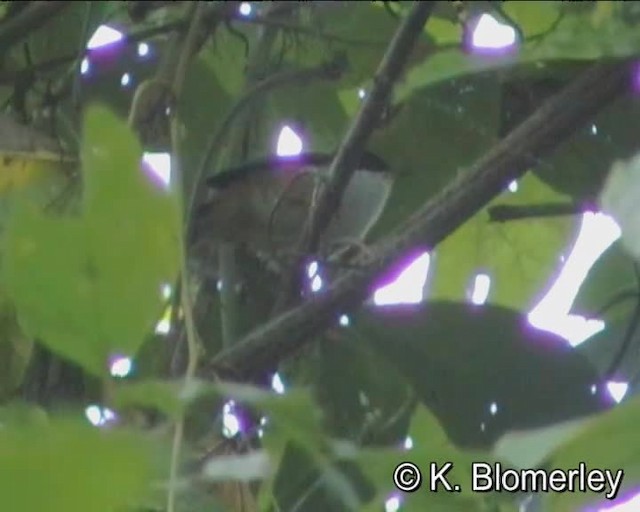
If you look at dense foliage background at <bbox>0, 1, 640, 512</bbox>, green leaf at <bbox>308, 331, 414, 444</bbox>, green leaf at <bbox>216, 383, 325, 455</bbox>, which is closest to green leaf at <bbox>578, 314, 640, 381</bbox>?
dense foliage background at <bbox>0, 1, 640, 512</bbox>

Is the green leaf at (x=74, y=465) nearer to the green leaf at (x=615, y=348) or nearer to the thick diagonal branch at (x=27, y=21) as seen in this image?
the thick diagonal branch at (x=27, y=21)

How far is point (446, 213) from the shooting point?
20.5 inches

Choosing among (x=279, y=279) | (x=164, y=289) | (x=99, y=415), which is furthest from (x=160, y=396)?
(x=279, y=279)

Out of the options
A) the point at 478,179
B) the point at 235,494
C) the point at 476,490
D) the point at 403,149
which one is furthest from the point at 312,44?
the point at 476,490

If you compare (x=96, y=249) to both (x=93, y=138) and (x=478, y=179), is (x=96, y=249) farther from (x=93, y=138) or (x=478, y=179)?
(x=478, y=179)

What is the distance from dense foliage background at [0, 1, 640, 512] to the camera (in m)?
0.26

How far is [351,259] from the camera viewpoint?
0.56 meters

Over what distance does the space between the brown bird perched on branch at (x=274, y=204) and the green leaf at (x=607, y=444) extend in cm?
38

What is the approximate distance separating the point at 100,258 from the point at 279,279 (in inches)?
15.1

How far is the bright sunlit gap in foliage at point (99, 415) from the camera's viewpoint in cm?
33

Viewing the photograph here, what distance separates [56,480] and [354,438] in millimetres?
377

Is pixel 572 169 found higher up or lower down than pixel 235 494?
higher up

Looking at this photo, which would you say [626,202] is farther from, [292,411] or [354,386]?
[354,386]

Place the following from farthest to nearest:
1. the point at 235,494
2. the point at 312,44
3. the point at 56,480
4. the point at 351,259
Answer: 1. the point at 312,44
2. the point at 351,259
3. the point at 235,494
4. the point at 56,480
